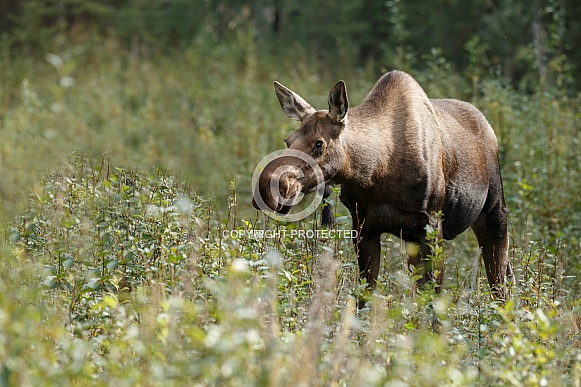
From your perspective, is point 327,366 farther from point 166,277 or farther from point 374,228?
point 374,228

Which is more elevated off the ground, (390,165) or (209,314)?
(390,165)

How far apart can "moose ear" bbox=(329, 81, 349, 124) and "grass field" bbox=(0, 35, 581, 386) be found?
830 mm

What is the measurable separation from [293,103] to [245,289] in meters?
3.12

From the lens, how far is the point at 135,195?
19.8 feet

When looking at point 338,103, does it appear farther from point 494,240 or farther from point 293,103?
point 494,240

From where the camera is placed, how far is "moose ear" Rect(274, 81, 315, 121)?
22.6 ft

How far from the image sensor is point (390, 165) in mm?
6938

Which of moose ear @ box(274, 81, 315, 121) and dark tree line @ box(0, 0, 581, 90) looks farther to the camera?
dark tree line @ box(0, 0, 581, 90)

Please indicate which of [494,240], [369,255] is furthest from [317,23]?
[369,255]

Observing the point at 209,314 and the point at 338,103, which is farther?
the point at 338,103
